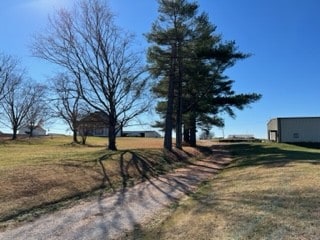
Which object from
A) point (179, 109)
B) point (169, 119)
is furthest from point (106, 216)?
point (179, 109)

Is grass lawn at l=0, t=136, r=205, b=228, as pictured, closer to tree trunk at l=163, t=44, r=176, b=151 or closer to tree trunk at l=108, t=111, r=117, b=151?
tree trunk at l=108, t=111, r=117, b=151

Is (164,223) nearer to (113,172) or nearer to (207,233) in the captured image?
(207,233)

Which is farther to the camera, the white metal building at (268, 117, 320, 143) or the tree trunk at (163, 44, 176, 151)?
the white metal building at (268, 117, 320, 143)

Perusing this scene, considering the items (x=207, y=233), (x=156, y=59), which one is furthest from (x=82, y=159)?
(x=156, y=59)

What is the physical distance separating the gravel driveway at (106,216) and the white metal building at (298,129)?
4885 centimetres

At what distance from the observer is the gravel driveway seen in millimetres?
8922

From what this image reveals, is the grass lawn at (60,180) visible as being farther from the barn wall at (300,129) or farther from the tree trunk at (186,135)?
the barn wall at (300,129)

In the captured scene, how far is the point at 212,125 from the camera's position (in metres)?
49.4

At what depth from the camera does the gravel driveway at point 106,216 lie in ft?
29.3

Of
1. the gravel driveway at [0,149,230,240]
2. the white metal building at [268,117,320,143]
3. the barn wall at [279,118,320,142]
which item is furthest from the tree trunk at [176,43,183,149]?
the barn wall at [279,118,320,142]

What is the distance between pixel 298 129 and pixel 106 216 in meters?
55.3

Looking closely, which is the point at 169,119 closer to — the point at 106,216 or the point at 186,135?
the point at 186,135

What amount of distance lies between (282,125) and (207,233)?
56.7 meters

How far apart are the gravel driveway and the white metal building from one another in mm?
48851
